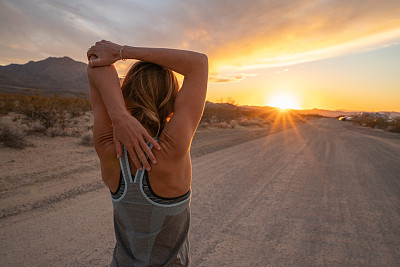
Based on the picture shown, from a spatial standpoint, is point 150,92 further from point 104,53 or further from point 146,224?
point 146,224

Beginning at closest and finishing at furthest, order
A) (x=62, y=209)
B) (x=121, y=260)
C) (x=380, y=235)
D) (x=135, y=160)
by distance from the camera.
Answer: (x=135, y=160) < (x=121, y=260) < (x=380, y=235) < (x=62, y=209)

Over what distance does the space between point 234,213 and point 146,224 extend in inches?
121

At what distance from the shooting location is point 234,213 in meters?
3.92

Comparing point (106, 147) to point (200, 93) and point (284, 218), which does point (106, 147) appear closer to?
point (200, 93)

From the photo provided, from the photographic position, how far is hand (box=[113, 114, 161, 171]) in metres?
0.95

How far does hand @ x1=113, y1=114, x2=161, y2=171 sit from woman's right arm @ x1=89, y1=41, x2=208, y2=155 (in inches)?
3.9

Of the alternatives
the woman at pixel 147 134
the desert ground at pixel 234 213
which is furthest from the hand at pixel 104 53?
the desert ground at pixel 234 213

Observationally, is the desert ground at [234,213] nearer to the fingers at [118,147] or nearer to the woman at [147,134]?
the woman at [147,134]

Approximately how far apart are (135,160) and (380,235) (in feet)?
13.0

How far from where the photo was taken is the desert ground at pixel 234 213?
2867mm

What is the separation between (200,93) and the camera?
110cm

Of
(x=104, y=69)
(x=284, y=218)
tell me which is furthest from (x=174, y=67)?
(x=284, y=218)

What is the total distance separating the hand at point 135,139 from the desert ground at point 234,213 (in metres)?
2.27

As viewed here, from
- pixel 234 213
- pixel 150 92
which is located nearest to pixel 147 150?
pixel 150 92
